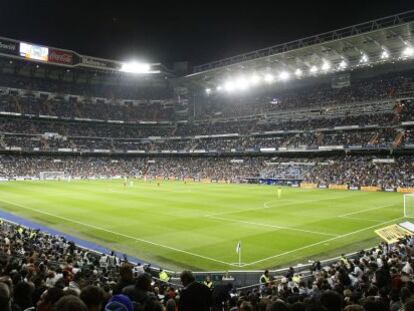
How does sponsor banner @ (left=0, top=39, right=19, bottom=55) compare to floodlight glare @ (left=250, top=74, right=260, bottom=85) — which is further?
floodlight glare @ (left=250, top=74, right=260, bottom=85)

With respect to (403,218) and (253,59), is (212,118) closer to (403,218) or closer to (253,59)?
(253,59)

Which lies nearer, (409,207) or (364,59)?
(409,207)

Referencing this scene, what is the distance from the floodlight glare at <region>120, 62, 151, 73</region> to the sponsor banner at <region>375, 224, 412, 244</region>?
85153mm

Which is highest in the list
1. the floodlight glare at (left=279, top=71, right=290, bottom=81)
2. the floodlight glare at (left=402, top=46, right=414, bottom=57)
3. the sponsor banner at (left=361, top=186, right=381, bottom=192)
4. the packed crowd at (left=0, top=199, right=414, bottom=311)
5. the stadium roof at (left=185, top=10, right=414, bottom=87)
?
the stadium roof at (left=185, top=10, right=414, bottom=87)

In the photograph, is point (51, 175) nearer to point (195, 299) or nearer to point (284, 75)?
point (284, 75)

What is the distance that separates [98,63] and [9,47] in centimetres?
2075

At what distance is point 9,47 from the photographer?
263ft

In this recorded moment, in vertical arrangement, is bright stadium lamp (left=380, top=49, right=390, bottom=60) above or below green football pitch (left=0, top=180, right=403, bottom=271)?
above

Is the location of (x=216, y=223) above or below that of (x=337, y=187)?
below

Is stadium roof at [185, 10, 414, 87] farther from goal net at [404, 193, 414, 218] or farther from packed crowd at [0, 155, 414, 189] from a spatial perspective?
goal net at [404, 193, 414, 218]

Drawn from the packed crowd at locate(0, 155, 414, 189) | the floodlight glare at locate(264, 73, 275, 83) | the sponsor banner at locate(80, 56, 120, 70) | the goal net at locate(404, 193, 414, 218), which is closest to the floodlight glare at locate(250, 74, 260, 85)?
the floodlight glare at locate(264, 73, 275, 83)

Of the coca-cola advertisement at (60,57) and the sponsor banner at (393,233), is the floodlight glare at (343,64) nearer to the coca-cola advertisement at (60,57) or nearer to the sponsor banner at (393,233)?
the sponsor banner at (393,233)

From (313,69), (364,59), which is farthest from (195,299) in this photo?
(313,69)

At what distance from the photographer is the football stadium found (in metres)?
9.66
